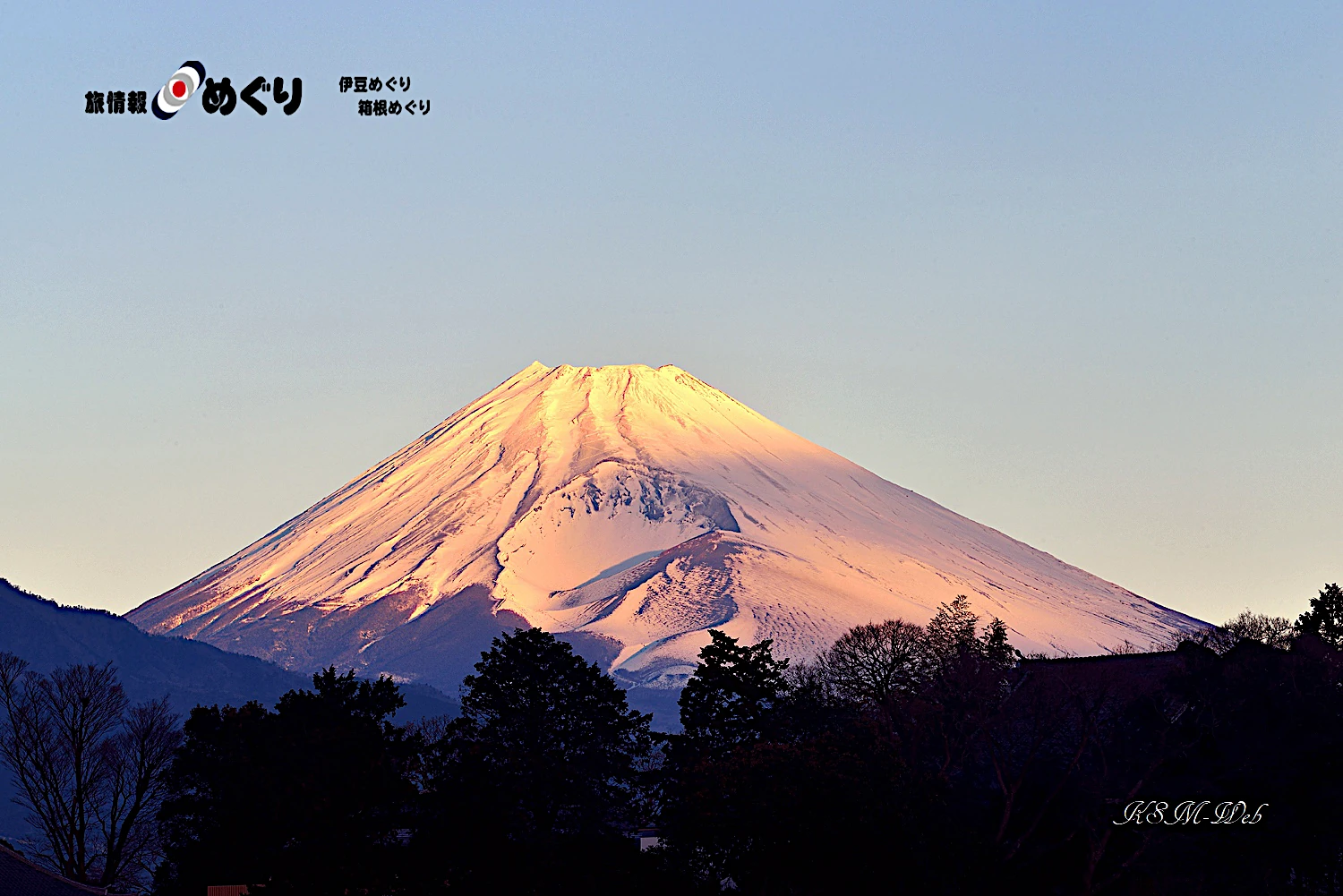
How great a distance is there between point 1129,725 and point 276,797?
1075 inches

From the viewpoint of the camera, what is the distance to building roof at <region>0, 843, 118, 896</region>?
48719 millimetres

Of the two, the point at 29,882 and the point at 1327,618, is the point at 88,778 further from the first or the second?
the point at 1327,618

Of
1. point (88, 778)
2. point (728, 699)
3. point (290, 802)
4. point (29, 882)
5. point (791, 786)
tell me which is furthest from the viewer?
point (728, 699)

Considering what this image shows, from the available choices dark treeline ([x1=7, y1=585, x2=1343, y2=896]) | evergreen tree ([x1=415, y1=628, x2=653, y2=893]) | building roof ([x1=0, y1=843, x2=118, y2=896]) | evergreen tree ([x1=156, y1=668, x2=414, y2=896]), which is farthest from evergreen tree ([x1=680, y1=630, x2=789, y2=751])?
building roof ([x1=0, y1=843, x2=118, y2=896])

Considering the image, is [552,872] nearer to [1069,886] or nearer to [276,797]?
[276,797]

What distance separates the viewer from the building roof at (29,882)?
48.7 metres

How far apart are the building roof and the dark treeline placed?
2838 millimetres

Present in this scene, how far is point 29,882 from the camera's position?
49.3 meters

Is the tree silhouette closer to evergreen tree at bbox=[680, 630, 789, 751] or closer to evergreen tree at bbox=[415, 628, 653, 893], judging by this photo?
evergreen tree at bbox=[415, 628, 653, 893]

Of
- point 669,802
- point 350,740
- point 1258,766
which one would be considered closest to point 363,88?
point 350,740

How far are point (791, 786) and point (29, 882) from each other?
70.4 ft

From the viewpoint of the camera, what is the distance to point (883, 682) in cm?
6994

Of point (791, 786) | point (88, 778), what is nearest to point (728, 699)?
point (791, 786)

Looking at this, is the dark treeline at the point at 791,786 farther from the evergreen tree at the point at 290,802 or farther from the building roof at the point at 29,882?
the building roof at the point at 29,882
